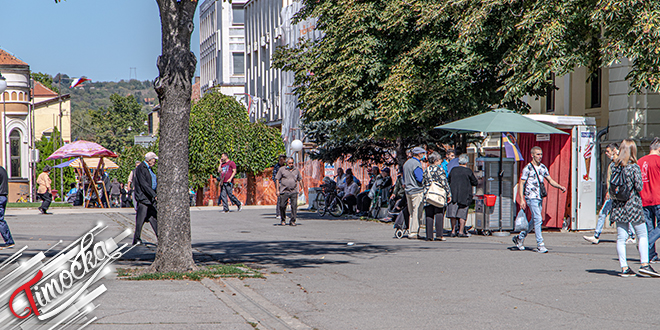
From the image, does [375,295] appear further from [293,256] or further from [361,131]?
[361,131]

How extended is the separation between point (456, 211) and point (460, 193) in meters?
0.40

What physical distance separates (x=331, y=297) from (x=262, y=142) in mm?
34394

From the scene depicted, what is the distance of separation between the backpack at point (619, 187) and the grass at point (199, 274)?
15.5ft

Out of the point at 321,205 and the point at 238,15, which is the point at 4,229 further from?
the point at 238,15

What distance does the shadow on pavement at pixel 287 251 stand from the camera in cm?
1130

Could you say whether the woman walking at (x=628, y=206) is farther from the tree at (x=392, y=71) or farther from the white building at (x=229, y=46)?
the white building at (x=229, y=46)

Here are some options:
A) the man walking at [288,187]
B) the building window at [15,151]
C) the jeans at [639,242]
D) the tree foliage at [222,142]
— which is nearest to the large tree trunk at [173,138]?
the jeans at [639,242]

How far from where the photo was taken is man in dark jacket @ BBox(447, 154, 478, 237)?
15625mm

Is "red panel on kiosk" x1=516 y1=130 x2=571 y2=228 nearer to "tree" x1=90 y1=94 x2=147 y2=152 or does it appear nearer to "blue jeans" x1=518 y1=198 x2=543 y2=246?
"blue jeans" x1=518 y1=198 x2=543 y2=246

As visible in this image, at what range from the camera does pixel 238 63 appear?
73562 millimetres

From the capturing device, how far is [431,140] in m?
23.0

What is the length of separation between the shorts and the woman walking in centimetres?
580

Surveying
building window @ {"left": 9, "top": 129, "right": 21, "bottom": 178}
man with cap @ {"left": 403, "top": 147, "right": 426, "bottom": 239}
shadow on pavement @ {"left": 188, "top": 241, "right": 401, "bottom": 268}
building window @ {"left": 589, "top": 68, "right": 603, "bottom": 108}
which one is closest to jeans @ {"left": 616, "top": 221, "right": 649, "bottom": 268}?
shadow on pavement @ {"left": 188, "top": 241, "right": 401, "bottom": 268}

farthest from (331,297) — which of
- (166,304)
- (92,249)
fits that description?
(92,249)
